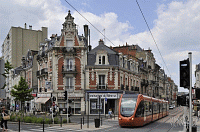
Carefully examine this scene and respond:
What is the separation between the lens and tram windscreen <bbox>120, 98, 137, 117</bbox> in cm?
2338

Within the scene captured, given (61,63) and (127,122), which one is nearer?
(127,122)

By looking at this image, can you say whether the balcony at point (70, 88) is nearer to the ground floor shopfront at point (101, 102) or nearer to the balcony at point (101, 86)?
the ground floor shopfront at point (101, 102)

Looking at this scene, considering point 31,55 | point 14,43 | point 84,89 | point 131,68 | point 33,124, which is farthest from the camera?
point 14,43

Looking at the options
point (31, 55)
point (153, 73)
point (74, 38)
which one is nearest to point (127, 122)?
point (74, 38)

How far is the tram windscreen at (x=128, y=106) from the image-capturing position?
76.7 ft

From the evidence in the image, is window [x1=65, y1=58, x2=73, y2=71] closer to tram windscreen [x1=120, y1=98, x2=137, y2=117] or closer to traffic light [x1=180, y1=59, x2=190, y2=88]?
tram windscreen [x1=120, y1=98, x2=137, y2=117]

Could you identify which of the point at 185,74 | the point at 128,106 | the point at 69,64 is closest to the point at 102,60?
the point at 69,64

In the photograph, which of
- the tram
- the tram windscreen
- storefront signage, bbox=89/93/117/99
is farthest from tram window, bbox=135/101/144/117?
storefront signage, bbox=89/93/117/99

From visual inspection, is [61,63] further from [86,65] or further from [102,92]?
[102,92]

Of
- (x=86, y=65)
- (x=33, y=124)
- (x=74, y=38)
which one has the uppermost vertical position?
(x=74, y=38)

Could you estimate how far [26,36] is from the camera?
7425 cm

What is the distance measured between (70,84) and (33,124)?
19404mm

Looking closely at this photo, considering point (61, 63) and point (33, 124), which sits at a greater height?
point (61, 63)

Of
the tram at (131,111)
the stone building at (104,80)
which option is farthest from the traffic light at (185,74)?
the stone building at (104,80)
